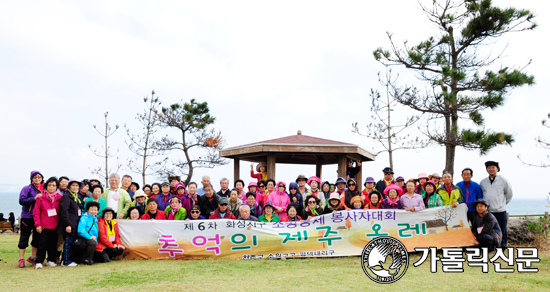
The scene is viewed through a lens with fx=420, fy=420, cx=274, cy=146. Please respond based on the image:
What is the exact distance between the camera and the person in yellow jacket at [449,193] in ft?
27.8

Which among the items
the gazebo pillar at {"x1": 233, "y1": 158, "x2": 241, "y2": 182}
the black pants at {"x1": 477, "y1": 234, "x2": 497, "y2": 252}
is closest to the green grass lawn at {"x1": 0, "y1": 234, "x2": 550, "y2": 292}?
the black pants at {"x1": 477, "y1": 234, "x2": 497, "y2": 252}

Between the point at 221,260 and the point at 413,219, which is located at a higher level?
the point at 413,219

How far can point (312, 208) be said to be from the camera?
346 inches

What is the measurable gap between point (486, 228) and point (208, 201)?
18.3 ft

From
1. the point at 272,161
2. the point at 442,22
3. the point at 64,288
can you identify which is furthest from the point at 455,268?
the point at 442,22

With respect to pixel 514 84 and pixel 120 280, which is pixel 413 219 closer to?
pixel 120 280

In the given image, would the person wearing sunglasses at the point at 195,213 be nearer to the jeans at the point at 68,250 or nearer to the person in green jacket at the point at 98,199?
the person in green jacket at the point at 98,199

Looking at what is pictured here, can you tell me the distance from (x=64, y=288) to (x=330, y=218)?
4833mm

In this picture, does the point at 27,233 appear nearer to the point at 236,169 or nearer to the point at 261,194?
the point at 261,194

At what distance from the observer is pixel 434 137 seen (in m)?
14.9

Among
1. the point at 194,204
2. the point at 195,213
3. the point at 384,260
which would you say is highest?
the point at 194,204

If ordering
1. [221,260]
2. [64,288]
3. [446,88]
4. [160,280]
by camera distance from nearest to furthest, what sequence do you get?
[64,288], [160,280], [221,260], [446,88]

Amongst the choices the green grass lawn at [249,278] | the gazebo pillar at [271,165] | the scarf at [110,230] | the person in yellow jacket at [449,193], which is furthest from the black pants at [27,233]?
the person in yellow jacket at [449,193]

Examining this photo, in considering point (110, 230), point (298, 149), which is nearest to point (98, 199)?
point (110, 230)
